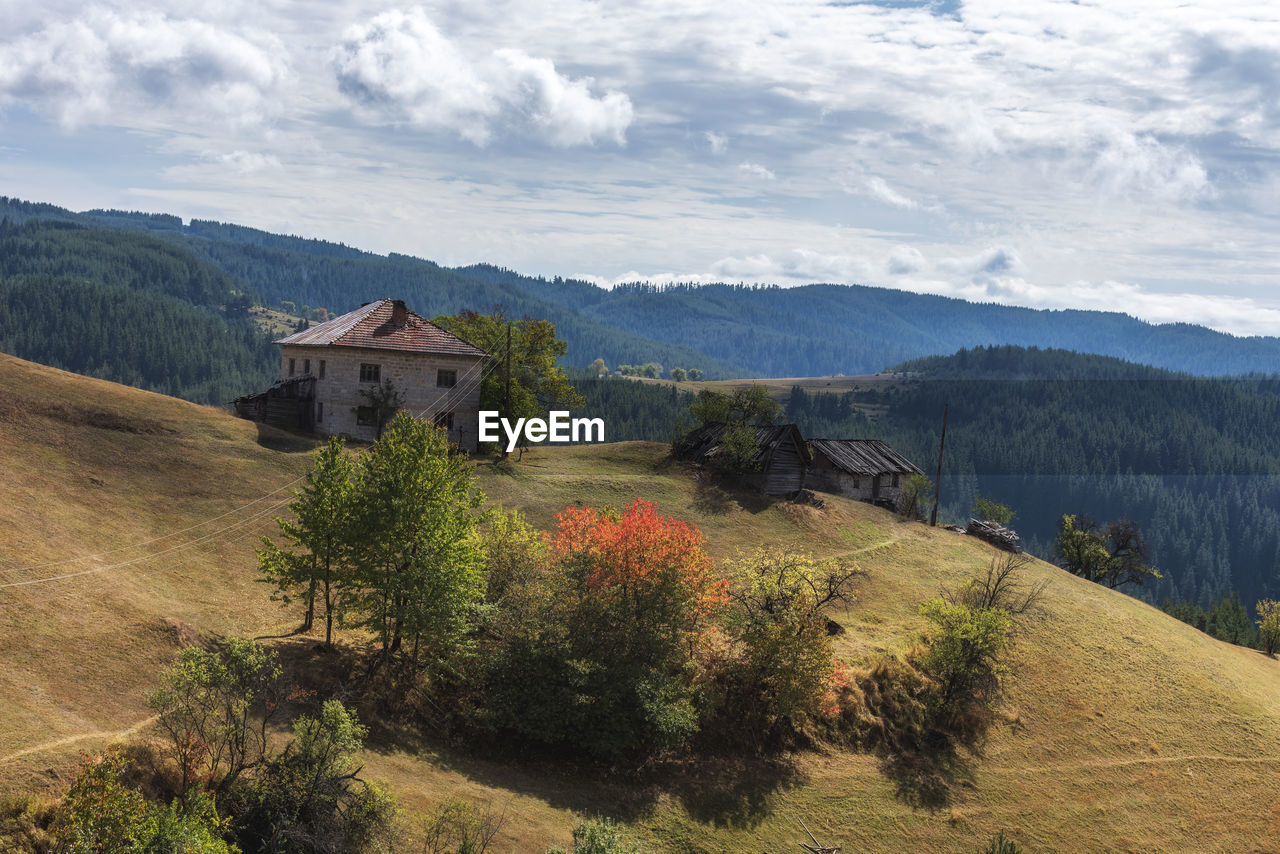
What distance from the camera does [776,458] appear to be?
271ft

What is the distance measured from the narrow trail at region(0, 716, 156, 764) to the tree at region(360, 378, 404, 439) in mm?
48901

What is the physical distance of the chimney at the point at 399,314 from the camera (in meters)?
85.1

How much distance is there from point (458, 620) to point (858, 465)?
57.0 m

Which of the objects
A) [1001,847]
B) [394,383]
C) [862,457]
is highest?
[394,383]

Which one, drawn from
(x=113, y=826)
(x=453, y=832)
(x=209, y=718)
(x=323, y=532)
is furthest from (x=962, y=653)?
(x=113, y=826)

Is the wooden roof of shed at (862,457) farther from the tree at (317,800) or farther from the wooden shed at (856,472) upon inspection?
the tree at (317,800)

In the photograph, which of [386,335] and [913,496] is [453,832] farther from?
[913,496]

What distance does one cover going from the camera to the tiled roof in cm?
8069

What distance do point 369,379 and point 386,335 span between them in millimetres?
4653

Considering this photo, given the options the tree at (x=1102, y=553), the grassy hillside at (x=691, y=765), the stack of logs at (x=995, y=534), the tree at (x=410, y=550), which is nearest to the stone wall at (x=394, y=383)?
the grassy hillside at (x=691, y=765)

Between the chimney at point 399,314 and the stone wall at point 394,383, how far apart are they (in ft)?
18.5

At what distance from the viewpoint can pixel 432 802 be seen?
3475 centimetres

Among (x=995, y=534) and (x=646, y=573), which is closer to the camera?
(x=646, y=573)

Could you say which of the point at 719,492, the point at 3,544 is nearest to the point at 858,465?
the point at 719,492
